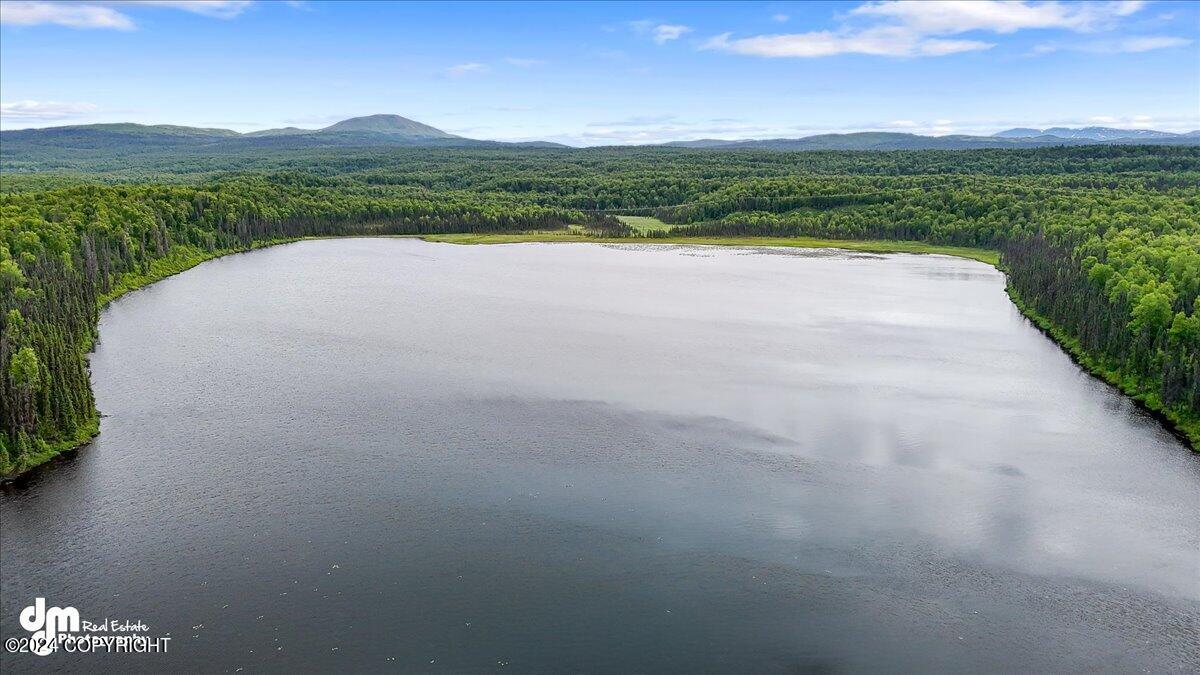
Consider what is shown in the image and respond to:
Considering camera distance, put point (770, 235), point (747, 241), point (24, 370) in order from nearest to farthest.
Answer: point (24, 370)
point (747, 241)
point (770, 235)

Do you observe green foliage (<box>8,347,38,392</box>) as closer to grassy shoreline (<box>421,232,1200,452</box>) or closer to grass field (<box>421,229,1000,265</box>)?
grassy shoreline (<box>421,232,1200,452</box>)

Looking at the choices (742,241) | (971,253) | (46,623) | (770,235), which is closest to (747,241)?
(742,241)

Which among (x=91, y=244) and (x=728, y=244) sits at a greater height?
(x=91, y=244)

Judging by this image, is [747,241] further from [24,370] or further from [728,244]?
[24,370]

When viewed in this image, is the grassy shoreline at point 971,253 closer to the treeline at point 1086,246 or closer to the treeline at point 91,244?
the treeline at point 1086,246

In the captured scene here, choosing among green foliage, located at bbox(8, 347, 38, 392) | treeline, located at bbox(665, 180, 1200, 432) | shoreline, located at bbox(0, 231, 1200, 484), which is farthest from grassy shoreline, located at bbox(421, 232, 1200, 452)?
green foliage, located at bbox(8, 347, 38, 392)

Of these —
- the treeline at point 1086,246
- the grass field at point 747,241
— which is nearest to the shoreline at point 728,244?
the grass field at point 747,241
